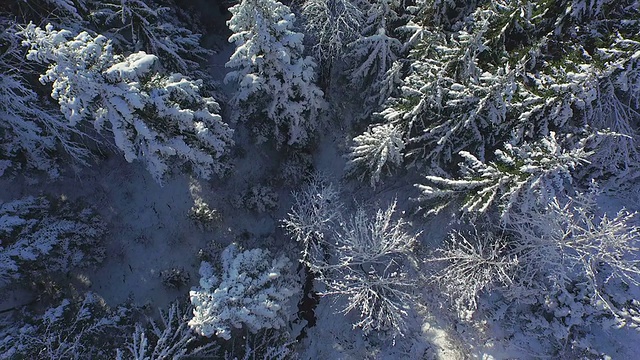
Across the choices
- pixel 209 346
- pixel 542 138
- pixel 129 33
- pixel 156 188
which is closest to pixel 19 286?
pixel 156 188

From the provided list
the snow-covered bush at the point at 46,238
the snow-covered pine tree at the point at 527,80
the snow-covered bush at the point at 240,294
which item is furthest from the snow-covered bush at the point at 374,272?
the snow-covered bush at the point at 46,238

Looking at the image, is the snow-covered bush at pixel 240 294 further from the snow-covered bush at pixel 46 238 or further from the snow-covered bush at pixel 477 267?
the snow-covered bush at pixel 477 267

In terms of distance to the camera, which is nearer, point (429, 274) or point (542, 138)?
point (542, 138)

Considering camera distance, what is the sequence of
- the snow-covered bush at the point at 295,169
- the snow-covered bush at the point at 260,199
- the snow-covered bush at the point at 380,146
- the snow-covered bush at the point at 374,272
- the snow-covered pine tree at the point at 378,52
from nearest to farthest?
the snow-covered bush at the point at 380,146 → the snow-covered pine tree at the point at 378,52 → the snow-covered bush at the point at 374,272 → the snow-covered bush at the point at 260,199 → the snow-covered bush at the point at 295,169

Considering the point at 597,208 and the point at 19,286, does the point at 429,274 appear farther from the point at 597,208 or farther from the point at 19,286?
the point at 19,286

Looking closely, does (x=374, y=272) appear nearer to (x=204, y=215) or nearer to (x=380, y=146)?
(x=380, y=146)

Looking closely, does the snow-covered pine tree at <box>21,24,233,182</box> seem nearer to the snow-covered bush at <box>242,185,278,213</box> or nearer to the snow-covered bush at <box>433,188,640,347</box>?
the snow-covered bush at <box>242,185,278,213</box>

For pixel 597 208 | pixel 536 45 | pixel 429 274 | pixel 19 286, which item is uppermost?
pixel 536 45
